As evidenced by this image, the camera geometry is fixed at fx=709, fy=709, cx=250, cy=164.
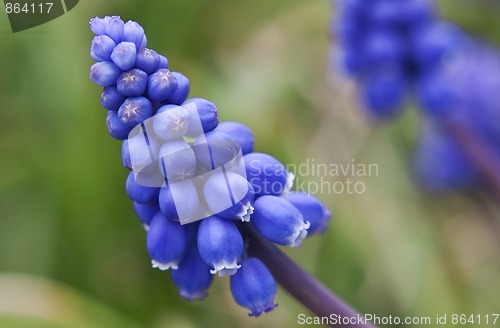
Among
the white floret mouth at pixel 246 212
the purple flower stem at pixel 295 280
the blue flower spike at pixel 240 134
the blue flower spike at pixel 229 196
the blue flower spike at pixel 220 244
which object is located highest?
the blue flower spike at pixel 240 134

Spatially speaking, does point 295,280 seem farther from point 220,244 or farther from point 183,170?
point 183,170

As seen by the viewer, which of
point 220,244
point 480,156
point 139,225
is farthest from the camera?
point 139,225

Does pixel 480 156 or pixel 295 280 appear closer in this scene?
pixel 295 280

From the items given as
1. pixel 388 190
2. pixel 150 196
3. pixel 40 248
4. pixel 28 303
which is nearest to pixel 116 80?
pixel 150 196

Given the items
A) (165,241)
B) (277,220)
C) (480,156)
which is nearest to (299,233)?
(277,220)

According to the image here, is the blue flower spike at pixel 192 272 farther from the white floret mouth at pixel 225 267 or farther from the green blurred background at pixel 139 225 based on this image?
the green blurred background at pixel 139 225

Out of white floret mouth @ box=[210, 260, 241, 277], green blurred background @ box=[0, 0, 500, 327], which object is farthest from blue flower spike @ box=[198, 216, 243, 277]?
green blurred background @ box=[0, 0, 500, 327]

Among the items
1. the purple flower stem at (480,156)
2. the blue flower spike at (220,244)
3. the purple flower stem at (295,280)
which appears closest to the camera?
the blue flower spike at (220,244)

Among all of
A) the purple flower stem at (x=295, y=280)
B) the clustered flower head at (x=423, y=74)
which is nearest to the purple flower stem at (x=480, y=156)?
the clustered flower head at (x=423, y=74)
